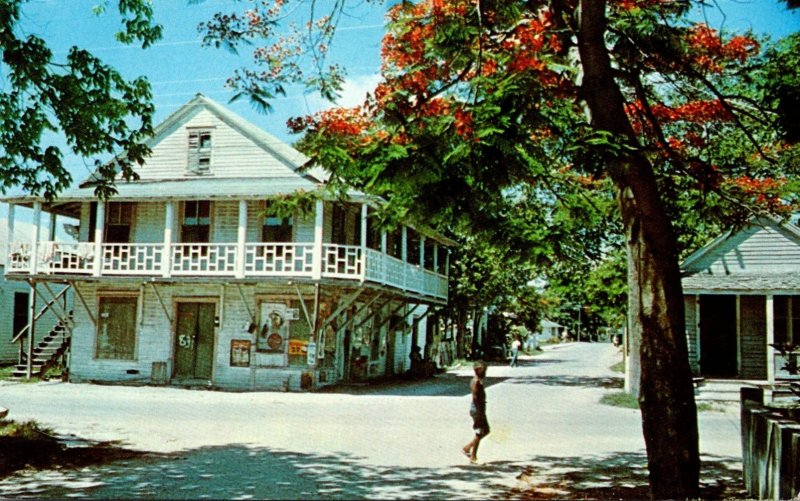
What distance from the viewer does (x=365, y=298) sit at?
23875 millimetres

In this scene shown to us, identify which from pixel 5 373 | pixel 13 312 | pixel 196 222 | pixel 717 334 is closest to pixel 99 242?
pixel 196 222

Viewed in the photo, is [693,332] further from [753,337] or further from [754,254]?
[754,254]

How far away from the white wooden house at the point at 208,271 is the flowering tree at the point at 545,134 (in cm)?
1204

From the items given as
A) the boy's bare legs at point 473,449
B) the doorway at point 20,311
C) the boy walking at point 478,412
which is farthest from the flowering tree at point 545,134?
the doorway at point 20,311

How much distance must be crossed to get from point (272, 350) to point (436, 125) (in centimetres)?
1569

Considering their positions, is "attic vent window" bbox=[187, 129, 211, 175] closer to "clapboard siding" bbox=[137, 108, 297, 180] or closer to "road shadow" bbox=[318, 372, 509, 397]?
"clapboard siding" bbox=[137, 108, 297, 180]

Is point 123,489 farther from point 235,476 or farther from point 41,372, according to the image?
point 41,372

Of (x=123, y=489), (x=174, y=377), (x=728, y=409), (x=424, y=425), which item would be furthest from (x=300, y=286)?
(x=123, y=489)

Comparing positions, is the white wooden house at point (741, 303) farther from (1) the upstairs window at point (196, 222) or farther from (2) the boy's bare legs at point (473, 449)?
(1) the upstairs window at point (196, 222)

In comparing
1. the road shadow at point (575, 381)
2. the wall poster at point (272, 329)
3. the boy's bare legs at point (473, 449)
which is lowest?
the road shadow at point (575, 381)

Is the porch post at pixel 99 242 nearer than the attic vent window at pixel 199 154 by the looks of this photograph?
Yes

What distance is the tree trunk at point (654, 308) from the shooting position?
677 cm

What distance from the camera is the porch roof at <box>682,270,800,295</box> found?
68.3 feet

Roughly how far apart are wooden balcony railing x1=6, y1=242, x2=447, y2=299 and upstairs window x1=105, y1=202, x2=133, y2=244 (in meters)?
0.41
